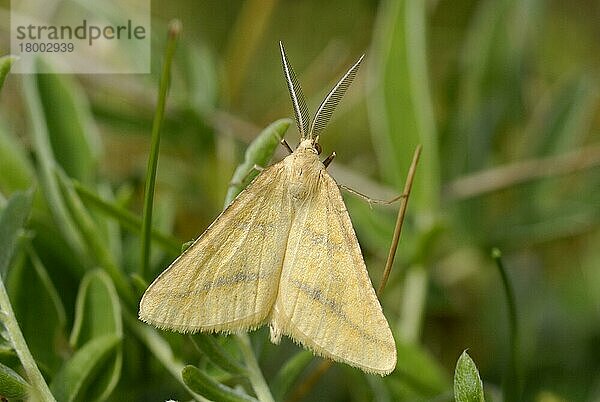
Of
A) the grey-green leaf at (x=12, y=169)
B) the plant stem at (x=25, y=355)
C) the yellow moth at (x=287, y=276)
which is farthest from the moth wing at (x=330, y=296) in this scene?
the grey-green leaf at (x=12, y=169)

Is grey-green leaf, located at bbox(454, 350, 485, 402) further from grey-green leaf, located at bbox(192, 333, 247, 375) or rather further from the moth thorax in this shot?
the moth thorax

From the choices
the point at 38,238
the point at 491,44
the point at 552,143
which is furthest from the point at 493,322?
the point at 38,238

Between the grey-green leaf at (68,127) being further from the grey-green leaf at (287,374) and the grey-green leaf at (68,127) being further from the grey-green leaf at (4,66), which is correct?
the grey-green leaf at (287,374)
